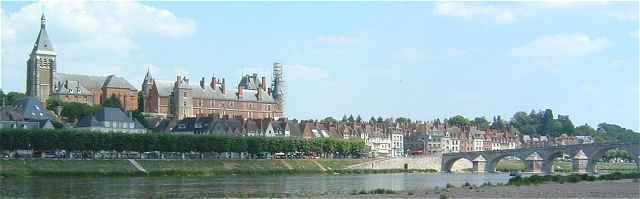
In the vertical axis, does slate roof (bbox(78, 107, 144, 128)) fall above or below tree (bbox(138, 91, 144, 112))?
below

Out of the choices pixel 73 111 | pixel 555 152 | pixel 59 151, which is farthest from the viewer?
pixel 73 111

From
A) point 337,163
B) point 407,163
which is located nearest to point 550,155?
point 407,163

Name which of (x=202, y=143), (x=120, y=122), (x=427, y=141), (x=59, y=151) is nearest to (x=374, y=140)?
(x=427, y=141)

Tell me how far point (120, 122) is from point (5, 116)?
13.0 metres

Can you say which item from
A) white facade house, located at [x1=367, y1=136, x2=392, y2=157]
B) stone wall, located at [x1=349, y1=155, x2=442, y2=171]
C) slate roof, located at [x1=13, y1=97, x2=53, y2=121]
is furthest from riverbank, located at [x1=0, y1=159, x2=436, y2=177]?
white facade house, located at [x1=367, y1=136, x2=392, y2=157]

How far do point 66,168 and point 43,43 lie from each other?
6194 cm

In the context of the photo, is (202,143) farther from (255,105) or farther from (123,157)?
(255,105)

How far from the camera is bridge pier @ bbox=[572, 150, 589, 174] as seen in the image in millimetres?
103069

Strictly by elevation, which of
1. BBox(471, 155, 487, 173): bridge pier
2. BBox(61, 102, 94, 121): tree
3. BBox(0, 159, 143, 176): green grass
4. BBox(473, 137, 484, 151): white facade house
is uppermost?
BBox(61, 102, 94, 121): tree

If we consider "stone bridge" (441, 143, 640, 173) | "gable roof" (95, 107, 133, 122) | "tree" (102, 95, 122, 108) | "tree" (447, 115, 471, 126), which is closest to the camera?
"stone bridge" (441, 143, 640, 173)

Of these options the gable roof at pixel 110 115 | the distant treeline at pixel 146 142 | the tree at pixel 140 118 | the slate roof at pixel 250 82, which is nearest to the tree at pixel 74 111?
the tree at pixel 140 118

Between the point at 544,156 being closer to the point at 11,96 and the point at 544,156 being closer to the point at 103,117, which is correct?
the point at 103,117

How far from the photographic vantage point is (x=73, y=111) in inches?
4523

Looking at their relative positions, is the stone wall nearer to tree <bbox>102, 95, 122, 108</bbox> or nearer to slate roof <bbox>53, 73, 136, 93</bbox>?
tree <bbox>102, 95, 122, 108</bbox>
